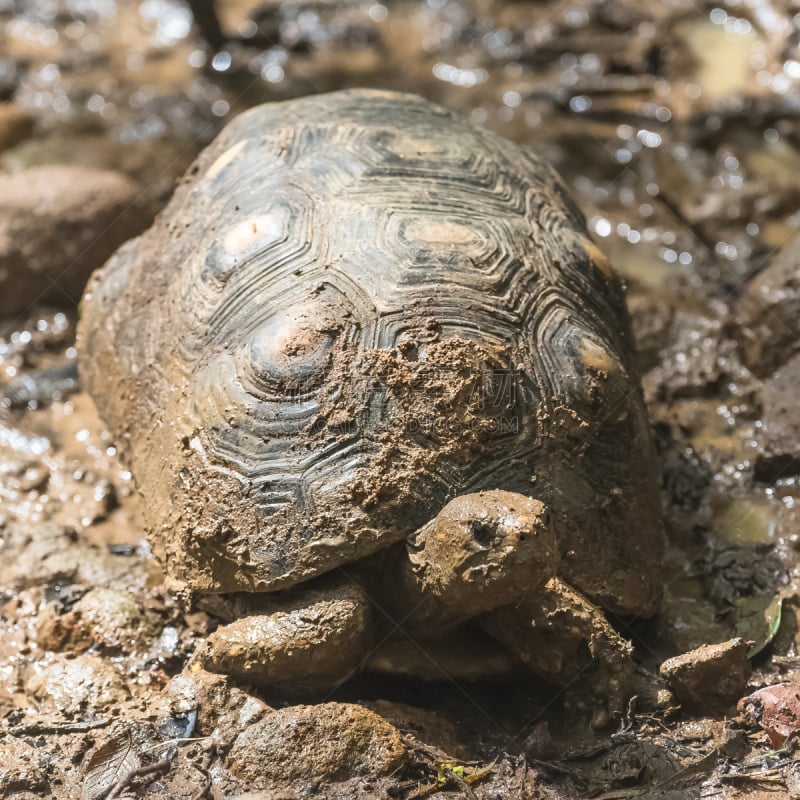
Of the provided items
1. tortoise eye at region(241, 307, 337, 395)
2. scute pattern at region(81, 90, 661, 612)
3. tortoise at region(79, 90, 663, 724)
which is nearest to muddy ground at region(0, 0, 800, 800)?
tortoise at region(79, 90, 663, 724)

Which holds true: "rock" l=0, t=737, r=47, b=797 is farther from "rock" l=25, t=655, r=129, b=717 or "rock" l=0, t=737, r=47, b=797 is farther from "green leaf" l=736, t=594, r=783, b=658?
"green leaf" l=736, t=594, r=783, b=658

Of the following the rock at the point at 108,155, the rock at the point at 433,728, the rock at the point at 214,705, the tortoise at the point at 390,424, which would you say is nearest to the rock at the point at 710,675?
the tortoise at the point at 390,424

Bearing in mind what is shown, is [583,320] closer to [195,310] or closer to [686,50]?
[195,310]

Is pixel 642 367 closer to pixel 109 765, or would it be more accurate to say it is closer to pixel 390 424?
pixel 390 424

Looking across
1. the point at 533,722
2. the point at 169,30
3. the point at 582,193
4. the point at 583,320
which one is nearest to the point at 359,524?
the point at 533,722

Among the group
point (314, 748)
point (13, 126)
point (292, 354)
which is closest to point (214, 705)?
point (314, 748)

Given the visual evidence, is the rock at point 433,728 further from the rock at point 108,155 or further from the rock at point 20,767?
the rock at point 108,155
